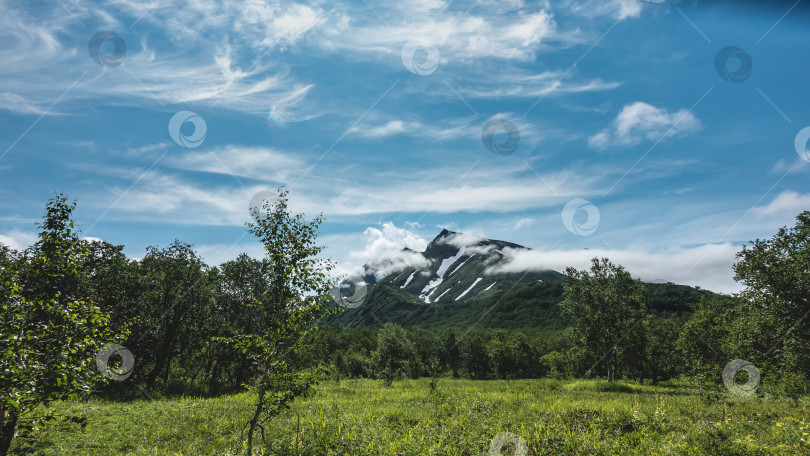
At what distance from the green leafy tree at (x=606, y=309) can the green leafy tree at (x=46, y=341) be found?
52.1 metres

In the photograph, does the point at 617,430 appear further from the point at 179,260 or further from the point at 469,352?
the point at 469,352

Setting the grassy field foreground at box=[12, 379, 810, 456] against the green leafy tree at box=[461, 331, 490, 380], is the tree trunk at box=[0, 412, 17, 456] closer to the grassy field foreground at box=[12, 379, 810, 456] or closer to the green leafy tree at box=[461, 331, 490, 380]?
the grassy field foreground at box=[12, 379, 810, 456]

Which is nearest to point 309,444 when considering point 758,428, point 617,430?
point 617,430

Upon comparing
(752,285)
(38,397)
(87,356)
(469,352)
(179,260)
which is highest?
(179,260)

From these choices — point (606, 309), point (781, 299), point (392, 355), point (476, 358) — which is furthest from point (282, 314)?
point (476, 358)

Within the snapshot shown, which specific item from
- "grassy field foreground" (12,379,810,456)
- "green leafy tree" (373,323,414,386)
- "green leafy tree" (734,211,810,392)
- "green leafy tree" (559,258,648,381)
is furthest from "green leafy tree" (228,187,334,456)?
"green leafy tree" (559,258,648,381)

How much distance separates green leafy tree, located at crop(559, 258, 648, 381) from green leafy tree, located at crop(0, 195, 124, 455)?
52.1 meters

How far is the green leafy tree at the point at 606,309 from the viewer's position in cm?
4903

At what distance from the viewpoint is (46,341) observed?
7098 millimetres

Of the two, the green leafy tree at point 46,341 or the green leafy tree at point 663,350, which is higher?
the green leafy tree at point 46,341

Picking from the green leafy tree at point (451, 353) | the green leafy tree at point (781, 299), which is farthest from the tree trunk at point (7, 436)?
the green leafy tree at point (451, 353)

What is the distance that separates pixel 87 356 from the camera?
7516mm

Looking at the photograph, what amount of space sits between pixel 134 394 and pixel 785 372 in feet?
180

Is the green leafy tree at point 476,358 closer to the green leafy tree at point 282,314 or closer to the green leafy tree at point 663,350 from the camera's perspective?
the green leafy tree at point 663,350
